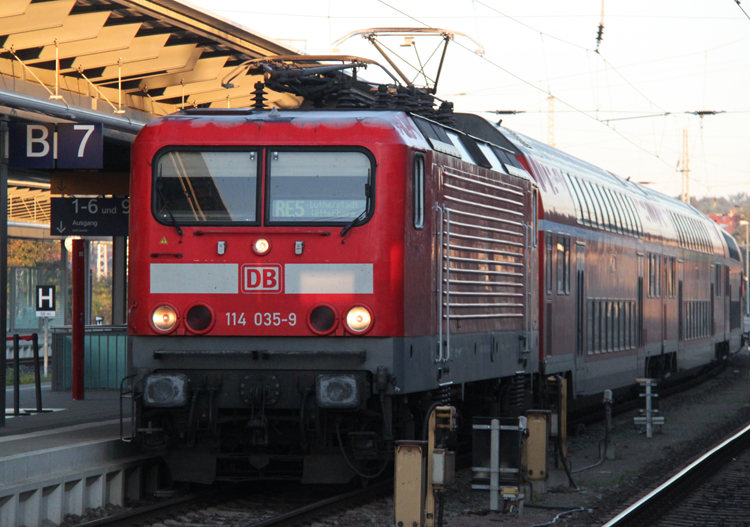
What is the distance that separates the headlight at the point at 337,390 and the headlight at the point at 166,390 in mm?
1089

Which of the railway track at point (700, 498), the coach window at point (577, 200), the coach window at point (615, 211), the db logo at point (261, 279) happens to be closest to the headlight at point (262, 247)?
the db logo at point (261, 279)

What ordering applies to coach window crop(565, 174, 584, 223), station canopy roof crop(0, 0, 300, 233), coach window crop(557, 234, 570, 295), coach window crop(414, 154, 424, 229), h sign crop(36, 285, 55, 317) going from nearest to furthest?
coach window crop(414, 154, 424, 229), station canopy roof crop(0, 0, 300, 233), coach window crop(557, 234, 570, 295), h sign crop(36, 285, 55, 317), coach window crop(565, 174, 584, 223)

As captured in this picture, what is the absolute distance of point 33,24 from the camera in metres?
13.8

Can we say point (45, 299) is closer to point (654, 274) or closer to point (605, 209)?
point (605, 209)

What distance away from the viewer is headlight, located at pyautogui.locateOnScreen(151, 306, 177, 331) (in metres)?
9.16

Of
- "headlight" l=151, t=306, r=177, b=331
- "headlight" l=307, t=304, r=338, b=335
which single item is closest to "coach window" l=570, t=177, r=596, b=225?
"headlight" l=307, t=304, r=338, b=335

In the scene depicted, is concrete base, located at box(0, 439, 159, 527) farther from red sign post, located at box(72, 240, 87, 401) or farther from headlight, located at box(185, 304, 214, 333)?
red sign post, located at box(72, 240, 87, 401)

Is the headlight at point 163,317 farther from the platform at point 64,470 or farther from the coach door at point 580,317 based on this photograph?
the coach door at point 580,317

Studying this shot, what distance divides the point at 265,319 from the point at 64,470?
79.3 inches

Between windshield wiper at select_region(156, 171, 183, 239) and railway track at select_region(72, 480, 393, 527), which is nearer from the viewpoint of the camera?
railway track at select_region(72, 480, 393, 527)

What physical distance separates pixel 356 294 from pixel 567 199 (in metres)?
7.63

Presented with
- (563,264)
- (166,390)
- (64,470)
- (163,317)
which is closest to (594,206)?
(563,264)

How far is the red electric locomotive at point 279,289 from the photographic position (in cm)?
902

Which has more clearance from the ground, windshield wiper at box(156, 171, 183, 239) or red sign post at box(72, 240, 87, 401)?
windshield wiper at box(156, 171, 183, 239)
